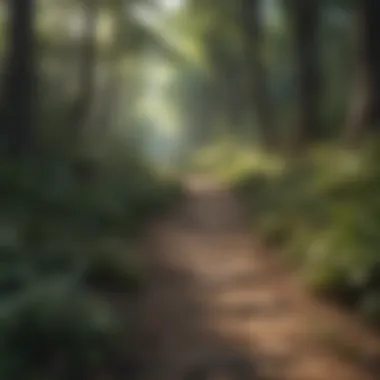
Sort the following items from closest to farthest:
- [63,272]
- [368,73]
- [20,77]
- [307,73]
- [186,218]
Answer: [63,272] < [20,77] < [368,73] < [186,218] < [307,73]

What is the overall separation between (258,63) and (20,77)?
37.7ft

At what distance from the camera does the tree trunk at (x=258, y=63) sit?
22.9 meters

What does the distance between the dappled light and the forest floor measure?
2 centimetres

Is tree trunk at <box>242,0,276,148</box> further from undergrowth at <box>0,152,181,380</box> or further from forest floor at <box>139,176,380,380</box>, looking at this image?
forest floor at <box>139,176,380,380</box>

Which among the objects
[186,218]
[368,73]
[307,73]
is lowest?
[186,218]

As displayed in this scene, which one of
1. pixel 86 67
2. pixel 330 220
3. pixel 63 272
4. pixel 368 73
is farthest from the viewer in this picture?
pixel 86 67

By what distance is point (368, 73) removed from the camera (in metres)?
13.1

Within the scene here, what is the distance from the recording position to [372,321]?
679cm

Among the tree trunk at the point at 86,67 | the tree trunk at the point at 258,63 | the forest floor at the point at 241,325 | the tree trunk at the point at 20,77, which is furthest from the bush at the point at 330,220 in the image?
the tree trunk at the point at 258,63

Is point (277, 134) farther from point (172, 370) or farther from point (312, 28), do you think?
point (172, 370)

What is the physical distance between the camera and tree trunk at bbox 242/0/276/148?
75.2 ft

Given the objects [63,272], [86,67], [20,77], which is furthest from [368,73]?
[86,67]

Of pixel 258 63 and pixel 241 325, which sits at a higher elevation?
pixel 258 63

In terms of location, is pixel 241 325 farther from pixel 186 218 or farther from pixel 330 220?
pixel 186 218
